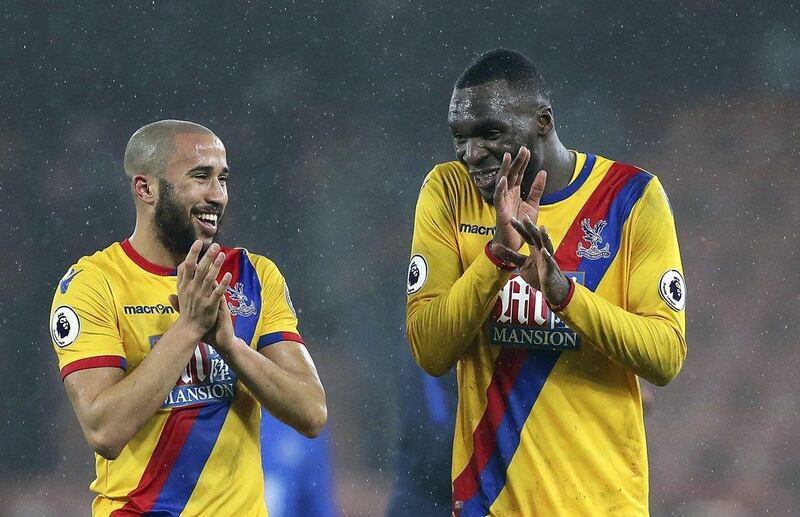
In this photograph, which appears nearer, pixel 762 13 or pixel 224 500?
pixel 224 500

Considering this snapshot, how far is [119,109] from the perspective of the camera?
19.3ft

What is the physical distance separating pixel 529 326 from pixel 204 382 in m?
0.90

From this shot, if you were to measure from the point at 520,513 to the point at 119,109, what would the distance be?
11.3 ft

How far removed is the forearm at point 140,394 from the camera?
313 centimetres

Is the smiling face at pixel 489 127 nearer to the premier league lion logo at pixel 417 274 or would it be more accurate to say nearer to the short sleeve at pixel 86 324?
the premier league lion logo at pixel 417 274

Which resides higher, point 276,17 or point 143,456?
point 276,17

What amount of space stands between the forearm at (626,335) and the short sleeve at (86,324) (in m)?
1.21

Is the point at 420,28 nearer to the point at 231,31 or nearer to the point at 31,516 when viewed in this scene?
the point at 231,31

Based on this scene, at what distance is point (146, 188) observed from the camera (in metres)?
3.53

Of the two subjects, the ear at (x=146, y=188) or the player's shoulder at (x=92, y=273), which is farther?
the ear at (x=146, y=188)

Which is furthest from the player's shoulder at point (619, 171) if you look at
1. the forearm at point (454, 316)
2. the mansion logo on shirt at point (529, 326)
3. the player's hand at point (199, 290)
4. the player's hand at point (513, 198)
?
the player's hand at point (199, 290)

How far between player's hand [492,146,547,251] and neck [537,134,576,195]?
→ 0.17 meters

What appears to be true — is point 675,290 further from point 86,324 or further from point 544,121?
point 86,324

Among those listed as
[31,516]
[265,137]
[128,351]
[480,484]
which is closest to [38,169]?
[265,137]
